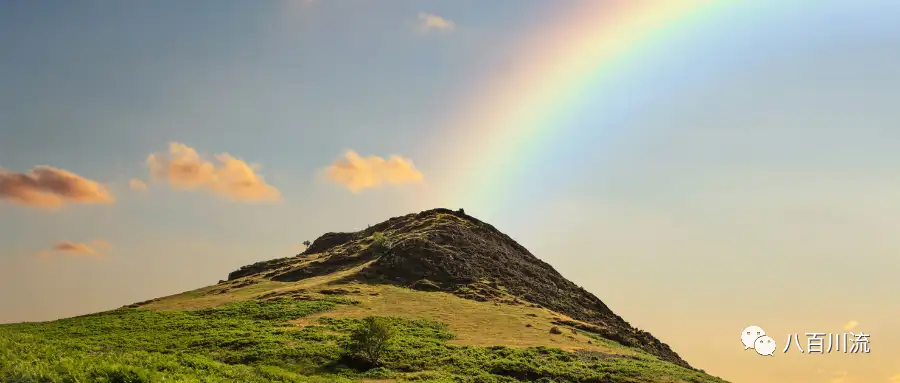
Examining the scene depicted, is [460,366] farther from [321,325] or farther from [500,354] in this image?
[321,325]

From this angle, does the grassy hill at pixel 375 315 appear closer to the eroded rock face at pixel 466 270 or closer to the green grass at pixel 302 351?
the green grass at pixel 302 351

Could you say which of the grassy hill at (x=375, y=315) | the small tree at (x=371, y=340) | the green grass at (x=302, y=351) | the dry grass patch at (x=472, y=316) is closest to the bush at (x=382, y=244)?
the grassy hill at (x=375, y=315)

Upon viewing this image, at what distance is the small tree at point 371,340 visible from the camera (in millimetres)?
47969

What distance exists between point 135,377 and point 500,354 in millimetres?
34823

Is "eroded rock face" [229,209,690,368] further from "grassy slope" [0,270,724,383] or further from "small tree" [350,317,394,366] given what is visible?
"small tree" [350,317,394,366]

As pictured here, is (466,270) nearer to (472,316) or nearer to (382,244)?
(382,244)

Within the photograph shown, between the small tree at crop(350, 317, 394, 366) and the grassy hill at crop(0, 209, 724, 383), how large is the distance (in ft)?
2.94

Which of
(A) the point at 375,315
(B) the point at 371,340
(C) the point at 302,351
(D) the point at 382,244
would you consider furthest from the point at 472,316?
(D) the point at 382,244

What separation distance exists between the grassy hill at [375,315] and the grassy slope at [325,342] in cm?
17

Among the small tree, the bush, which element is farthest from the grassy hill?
the small tree

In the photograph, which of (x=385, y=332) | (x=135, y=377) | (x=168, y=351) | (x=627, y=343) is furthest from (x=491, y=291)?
(x=135, y=377)

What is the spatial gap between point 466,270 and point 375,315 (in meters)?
25.5

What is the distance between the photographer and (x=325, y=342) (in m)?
53.1

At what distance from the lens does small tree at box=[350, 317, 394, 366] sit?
157ft
